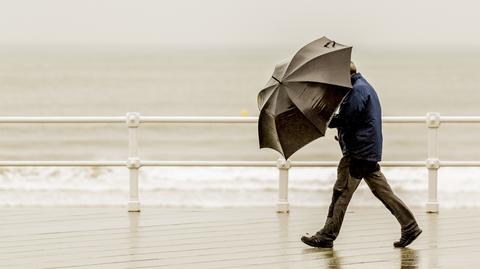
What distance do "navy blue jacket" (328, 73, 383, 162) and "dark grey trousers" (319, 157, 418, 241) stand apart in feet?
0.78

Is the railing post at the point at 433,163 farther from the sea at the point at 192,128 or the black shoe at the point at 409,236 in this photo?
the sea at the point at 192,128

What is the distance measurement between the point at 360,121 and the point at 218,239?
6.21 ft

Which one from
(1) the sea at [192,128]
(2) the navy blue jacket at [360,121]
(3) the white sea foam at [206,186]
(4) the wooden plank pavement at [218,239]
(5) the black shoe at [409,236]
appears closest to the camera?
(4) the wooden plank pavement at [218,239]

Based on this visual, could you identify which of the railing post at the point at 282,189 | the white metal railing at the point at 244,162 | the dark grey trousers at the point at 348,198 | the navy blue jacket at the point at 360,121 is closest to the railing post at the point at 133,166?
the white metal railing at the point at 244,162

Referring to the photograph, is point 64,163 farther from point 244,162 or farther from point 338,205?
point 338,205

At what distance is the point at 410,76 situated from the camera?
93.5 meters

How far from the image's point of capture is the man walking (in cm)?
916

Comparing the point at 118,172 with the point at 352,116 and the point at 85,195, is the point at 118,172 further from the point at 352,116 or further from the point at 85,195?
the point at 352,116

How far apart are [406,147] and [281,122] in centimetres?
3899

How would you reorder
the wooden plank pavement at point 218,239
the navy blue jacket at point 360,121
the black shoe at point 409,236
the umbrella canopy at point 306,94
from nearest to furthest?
the wooden plank pavement at point 218,239 → the umbrella canopy at point 306,94 → the navy blue jacket at point 360,121 → the black shoe at point 409,236

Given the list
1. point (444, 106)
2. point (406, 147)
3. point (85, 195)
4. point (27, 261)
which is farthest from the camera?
point (444, 106)

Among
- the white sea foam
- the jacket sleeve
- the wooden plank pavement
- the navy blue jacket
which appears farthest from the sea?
the jacket sleeve

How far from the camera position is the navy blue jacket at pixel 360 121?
29.9 ft

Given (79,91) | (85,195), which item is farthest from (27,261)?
(79,91)
